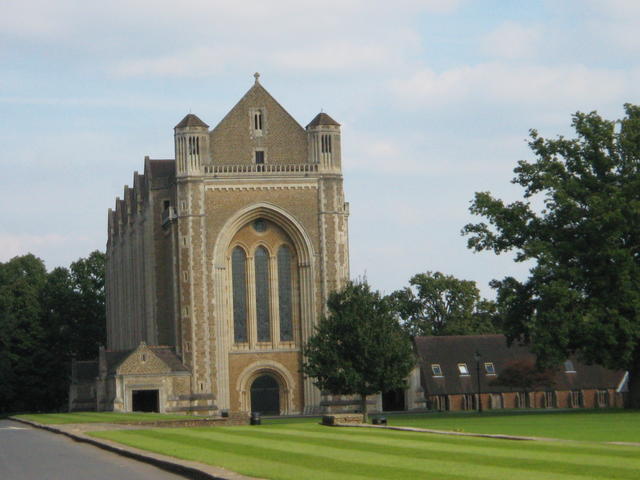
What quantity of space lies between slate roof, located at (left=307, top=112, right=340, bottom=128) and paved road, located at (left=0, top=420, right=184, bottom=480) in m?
47.5

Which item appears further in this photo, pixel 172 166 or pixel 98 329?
pixel 98 329

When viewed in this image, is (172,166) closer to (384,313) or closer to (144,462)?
(384,313)

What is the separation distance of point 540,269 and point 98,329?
70.8 m

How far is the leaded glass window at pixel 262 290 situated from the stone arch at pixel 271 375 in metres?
1.96

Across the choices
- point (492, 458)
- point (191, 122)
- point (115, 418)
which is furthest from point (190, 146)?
Result: point (492, 458)

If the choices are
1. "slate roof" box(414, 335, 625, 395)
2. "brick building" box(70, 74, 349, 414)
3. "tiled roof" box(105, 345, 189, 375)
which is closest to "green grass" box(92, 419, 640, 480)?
"tiled roof" box(105, 345, 189, 375)

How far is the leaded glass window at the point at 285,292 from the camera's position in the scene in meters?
79.6

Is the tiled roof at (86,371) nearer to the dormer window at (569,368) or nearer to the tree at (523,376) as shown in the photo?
the tree at (523,376)

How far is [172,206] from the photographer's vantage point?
261 ft

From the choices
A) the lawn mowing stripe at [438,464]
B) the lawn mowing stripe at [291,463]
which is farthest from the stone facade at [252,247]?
the lawn mowing stripe at [438,464]

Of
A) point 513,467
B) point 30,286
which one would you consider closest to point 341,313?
point 513,467

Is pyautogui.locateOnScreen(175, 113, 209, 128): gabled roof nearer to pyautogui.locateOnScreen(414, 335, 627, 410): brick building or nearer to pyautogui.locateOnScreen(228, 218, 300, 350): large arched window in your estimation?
pyautogui.locateOnScreen(228, 218, 300, 350): large arched window

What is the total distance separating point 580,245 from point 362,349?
43.3 feet

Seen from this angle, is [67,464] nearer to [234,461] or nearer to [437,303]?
[234,461]
